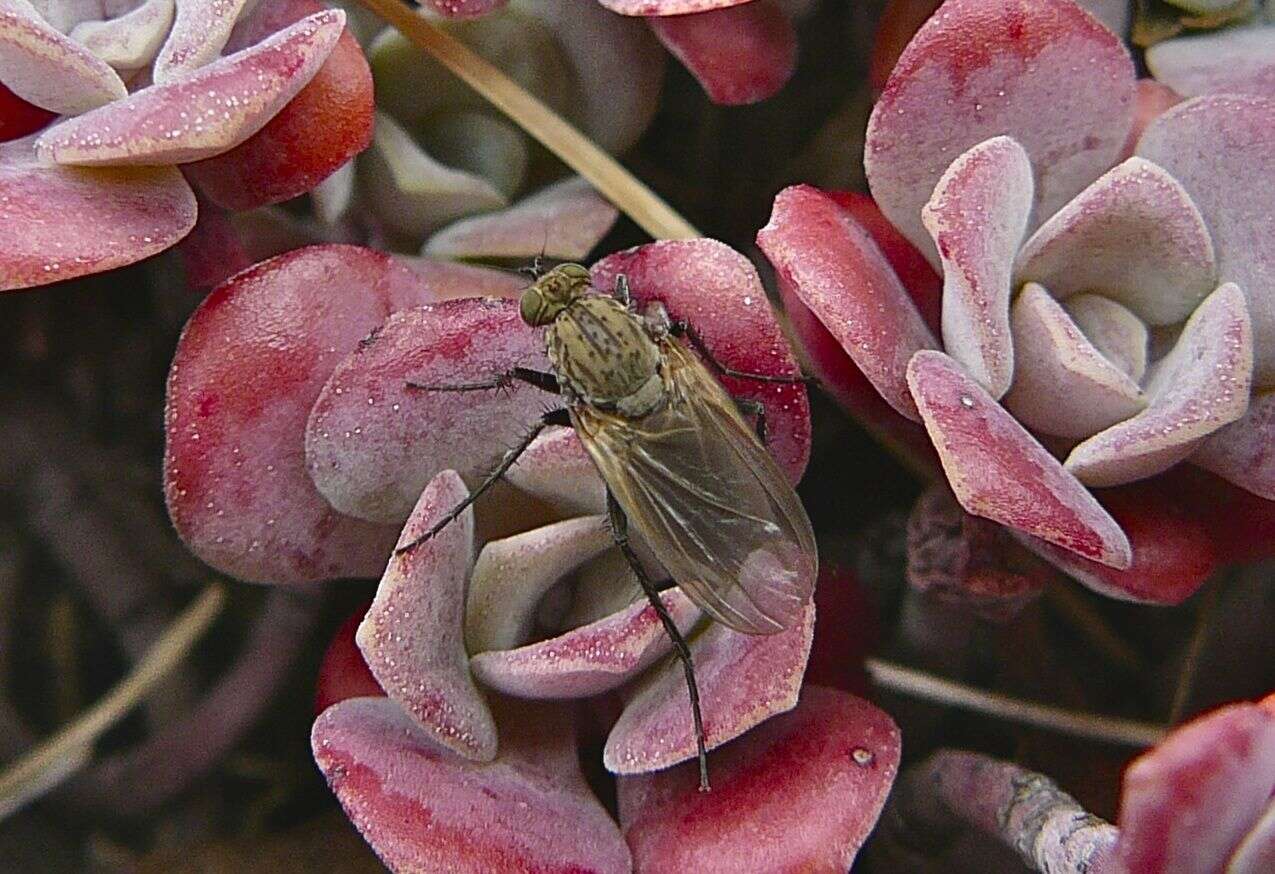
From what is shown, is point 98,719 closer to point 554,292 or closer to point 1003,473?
point 554,292

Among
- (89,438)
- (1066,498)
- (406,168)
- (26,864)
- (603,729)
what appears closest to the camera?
(1066,498)

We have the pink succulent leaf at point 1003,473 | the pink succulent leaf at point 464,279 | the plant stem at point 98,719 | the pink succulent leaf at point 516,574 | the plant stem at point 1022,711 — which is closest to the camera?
the pink succulent leaf at point 1003,473

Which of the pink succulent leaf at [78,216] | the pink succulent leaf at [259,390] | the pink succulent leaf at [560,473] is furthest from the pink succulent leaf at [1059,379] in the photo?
the pink succulent leaf at [78,216]

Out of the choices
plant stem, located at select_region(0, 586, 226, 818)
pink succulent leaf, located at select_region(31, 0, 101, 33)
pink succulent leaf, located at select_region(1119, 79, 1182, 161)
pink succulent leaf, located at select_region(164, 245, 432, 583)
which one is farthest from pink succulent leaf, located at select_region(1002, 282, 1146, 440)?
plant stem, located at select_region(0, 586, 226, 818)

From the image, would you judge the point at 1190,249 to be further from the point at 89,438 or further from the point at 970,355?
the point at 89,438

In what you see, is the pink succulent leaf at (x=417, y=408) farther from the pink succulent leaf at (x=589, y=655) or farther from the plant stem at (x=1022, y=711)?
the plant stem at (x=1022, y=711)

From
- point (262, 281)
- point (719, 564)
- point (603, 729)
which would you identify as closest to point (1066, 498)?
Result: point (719, 564)
